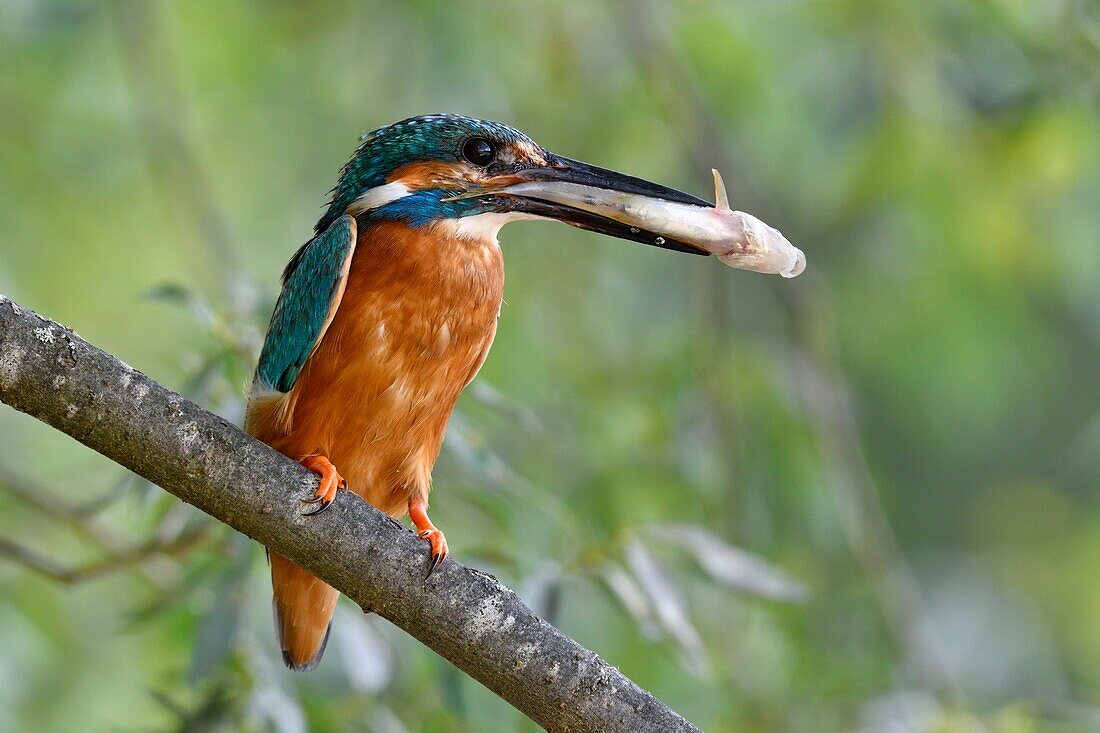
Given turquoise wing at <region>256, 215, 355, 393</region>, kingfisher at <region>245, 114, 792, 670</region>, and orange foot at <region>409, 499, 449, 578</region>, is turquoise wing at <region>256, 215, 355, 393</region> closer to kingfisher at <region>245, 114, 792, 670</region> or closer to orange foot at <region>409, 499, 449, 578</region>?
kingfisher at <region>245, 114, 792, 670</region>

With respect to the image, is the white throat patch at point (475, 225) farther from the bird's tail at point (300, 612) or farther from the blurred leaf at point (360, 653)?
the blurred leaf at point (360, 653)

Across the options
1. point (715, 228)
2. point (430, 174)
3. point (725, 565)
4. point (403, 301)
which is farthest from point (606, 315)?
point (715, 228)

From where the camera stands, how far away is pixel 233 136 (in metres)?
6.10

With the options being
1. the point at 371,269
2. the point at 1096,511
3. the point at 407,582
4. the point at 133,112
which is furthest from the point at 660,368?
the point at 1096,511

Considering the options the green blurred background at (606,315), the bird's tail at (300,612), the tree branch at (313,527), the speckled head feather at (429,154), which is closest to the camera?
the tree branch at (313,527)

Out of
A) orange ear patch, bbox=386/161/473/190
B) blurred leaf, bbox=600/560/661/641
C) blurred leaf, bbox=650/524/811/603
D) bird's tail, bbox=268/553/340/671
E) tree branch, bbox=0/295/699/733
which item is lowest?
tree branch, bbox=0/295/699/733

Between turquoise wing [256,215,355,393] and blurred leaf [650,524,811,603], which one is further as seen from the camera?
blurred leaf [650,524,811,603]

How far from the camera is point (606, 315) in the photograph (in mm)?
5555

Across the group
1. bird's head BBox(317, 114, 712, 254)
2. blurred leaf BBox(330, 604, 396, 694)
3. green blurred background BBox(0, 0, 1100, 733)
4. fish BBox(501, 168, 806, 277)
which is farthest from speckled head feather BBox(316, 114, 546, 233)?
blurred leaf BBox(330, 604, 396, 694)

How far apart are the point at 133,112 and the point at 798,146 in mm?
2987

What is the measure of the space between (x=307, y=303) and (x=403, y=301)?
0.62ft

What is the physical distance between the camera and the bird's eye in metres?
2.69

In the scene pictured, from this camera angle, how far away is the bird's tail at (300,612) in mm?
2777

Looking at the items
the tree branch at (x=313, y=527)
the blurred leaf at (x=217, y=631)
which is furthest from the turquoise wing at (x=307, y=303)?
the tree branch at (x=313, y=527)
